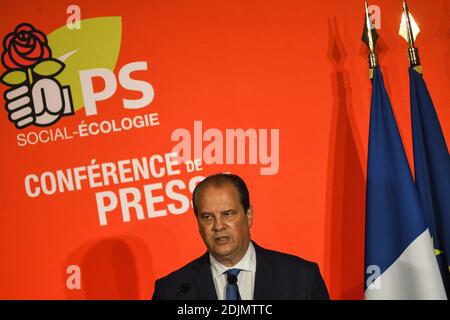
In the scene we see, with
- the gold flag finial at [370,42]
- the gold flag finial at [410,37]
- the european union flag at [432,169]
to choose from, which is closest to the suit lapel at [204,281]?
the european union flag at [432,169]

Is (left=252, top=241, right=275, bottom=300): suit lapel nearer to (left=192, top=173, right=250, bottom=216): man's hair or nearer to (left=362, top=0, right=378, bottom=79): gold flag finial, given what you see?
(left=192, top=173, right=250, bottom=216): man's hair

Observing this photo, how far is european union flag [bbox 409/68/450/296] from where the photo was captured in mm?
3010

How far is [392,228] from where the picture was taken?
9.64 feet

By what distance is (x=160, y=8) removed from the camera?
3.56 metres

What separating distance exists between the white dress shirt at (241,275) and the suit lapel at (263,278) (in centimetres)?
3

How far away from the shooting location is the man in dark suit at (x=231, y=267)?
2639mm

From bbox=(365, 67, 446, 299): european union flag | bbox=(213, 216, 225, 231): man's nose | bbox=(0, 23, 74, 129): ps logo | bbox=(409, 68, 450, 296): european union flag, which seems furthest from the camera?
bbox=(0, 23, 74, 129): ps logo

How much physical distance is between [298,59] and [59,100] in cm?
117

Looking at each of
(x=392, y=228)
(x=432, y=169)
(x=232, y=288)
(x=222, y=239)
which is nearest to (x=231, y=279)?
(x=232, y=288)

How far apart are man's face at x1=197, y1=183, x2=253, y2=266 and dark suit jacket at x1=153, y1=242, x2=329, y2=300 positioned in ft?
0.27

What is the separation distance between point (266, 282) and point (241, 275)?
0.11 metres

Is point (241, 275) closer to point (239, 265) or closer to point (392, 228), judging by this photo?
point (239, 265)

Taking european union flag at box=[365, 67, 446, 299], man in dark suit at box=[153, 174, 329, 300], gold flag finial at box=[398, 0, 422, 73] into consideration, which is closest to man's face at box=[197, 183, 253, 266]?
man in dark suit at box=[153, 174, 329, 300]

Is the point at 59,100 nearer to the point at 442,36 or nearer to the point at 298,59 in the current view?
the point at 298,59
